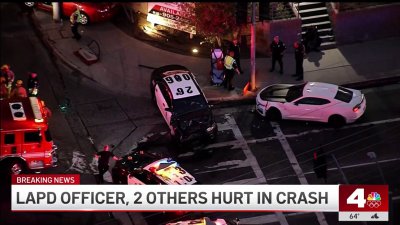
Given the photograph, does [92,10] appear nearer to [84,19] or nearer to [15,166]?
[84,19]

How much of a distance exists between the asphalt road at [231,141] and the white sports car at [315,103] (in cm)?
40

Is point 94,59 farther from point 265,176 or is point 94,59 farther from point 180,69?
point 265,176

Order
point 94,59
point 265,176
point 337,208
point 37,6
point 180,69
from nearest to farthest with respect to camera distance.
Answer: point 337,208 → point 265,176 → point 180,69 → point 94,59 → point 37,6

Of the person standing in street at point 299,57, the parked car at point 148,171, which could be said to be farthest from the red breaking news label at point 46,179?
the person standing in street at point 299,57

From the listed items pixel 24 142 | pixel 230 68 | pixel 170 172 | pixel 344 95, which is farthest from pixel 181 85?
pixel 24 142

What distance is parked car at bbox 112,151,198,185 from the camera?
2827cm

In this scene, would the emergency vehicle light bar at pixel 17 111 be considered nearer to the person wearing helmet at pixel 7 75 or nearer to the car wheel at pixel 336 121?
the person wearing helmet at pixel 7 75

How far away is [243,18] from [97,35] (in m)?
6.65

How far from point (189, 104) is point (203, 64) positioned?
4943 millimetres

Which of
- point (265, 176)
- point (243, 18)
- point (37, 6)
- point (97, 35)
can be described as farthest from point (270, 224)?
point (37, 6)

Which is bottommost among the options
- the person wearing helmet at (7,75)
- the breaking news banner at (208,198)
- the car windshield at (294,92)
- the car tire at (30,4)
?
the breaking news banner at (208,198)

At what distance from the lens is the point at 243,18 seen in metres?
35.4

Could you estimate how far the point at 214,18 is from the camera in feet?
112

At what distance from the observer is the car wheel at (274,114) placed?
32.3 metres
